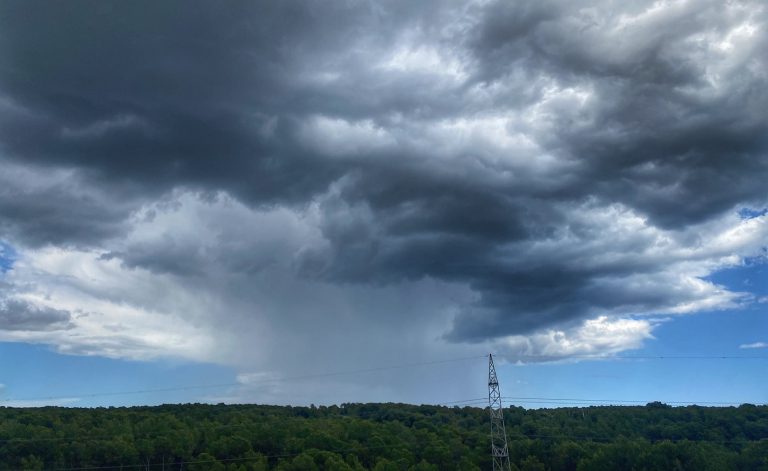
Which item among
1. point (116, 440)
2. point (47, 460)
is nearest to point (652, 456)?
point (116, 440)

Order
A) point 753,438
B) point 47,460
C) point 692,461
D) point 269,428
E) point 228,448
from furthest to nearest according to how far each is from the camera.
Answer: point 753,438, point 269,428, point 228,448, point 47,460, point 692,461

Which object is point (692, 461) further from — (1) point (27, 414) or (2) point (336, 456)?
(1) point (27, 414)

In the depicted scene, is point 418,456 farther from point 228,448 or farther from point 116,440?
point 116,440

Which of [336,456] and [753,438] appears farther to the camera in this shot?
[753,438]

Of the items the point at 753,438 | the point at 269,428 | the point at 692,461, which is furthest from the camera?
the point at 753,438

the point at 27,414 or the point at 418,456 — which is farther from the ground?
the point at 27,414

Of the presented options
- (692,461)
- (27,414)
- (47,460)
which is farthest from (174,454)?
(692,461)

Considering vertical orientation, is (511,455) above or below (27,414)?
below

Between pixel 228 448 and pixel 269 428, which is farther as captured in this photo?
pixel 269 428

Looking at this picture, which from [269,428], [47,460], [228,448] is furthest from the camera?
[269,428]
